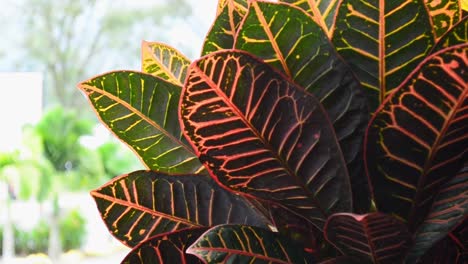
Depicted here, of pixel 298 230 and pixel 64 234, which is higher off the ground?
pixel 298 230

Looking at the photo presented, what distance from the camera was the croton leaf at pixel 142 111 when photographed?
28 cm

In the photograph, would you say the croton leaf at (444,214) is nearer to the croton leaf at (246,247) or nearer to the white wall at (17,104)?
the croton leaf at (246,247)

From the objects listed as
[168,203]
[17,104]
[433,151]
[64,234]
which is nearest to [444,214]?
[433,151]

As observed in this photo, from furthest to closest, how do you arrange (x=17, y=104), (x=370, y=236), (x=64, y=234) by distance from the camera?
(x=64, y=234)
(x=17, y=104)
(x=370, y=236)

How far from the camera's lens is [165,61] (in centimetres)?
33

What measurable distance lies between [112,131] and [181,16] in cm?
461

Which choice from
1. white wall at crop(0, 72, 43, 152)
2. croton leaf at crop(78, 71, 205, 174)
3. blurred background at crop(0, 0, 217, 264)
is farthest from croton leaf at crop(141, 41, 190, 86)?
white wall at crop(0, 72, 43, 152)

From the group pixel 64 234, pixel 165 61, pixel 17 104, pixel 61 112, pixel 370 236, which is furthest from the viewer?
pixel 64 234

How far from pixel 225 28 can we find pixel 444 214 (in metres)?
0.12

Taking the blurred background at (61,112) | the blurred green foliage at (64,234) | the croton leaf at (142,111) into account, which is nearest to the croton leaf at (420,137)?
the croton leaf at (142,111)

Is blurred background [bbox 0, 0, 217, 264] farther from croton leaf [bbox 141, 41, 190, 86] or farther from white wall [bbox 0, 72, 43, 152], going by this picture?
croton leaf [bbox 141, 41, 190, 86]

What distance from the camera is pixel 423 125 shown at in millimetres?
222

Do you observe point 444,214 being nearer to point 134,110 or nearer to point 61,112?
point 134,110

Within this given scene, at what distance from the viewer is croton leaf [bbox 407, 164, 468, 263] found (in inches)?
9.1
